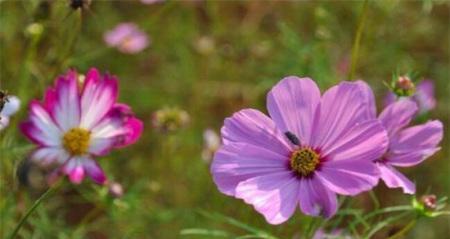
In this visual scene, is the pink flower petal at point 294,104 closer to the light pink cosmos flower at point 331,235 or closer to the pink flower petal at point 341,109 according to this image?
the pink flower petal at point 341,109

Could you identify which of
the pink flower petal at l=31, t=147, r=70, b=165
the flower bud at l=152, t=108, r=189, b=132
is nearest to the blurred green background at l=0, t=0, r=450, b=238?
the flower bud at l=152, t=108, r=189, b=132

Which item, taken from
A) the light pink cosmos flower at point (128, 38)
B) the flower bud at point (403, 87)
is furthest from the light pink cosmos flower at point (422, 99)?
the light pink cosmos flower at point (128, 38)

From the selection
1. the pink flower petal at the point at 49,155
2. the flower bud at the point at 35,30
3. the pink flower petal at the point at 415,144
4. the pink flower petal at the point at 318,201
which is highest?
the flower bud at the point at 35,30

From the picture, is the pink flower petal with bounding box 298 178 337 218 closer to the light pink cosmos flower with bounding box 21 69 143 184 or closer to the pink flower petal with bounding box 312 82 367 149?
the pink flower petal with bounding box 312 82 367 149

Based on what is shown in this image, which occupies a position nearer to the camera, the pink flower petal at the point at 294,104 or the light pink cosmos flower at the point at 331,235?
the pink flower petal at the point at 294,104

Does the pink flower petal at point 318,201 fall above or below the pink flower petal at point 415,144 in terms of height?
below

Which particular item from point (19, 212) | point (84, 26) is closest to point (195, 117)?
point (84, 26)

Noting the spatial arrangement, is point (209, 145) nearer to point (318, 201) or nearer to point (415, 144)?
point (415, 144)

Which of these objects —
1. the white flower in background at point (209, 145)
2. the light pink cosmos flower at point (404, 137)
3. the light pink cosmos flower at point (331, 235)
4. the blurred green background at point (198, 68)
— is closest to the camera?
the light pink cosmos flower at point (404, 137)
